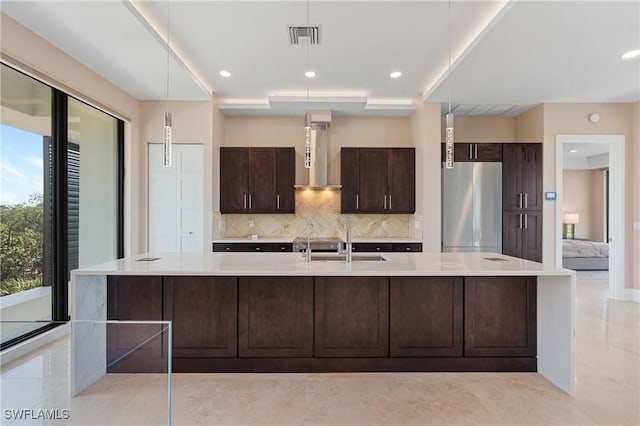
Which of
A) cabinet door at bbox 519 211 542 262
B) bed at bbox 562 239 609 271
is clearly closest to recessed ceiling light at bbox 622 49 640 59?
cabinet door at bbox 519 211 542 262

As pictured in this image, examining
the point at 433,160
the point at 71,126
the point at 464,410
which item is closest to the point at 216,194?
the point at 71,126

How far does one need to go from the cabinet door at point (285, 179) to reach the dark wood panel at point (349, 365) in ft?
9.30

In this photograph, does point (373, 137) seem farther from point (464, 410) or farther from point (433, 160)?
point (464, 410)

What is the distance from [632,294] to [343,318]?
493 cm

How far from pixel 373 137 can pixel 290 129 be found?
139cm

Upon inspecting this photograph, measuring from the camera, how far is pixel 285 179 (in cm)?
538

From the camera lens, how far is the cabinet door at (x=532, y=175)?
512 centimetres

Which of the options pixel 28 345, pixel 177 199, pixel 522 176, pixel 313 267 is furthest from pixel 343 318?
pixel 522 176

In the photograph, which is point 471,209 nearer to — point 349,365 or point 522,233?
point 522,233

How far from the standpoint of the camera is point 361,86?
475 centimetres

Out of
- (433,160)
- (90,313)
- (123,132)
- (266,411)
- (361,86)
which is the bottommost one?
(266,411)

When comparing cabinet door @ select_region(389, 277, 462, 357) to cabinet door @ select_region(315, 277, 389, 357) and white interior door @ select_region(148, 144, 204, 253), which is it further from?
white interior door @ select_region(148, 144, 204, 253)

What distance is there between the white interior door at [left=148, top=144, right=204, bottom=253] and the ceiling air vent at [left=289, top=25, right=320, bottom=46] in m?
2.32

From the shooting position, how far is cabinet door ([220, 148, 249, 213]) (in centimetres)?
532
